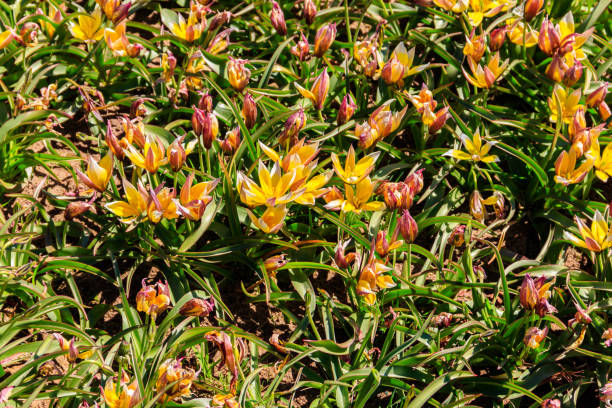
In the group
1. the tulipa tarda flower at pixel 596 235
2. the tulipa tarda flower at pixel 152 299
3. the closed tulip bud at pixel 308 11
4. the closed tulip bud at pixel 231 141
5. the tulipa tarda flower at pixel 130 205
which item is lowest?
the tulipa tarda flower at pixel 596 235

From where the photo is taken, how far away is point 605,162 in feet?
7.70

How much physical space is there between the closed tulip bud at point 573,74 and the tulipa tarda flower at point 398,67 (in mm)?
497

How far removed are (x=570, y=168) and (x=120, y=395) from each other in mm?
1602

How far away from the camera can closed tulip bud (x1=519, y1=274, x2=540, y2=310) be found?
194 centimetres

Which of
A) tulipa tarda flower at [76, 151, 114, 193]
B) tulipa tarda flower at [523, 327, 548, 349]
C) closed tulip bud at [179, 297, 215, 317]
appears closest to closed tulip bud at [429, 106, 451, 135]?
tulipa tarda flower at [523, 327, 548, 349]

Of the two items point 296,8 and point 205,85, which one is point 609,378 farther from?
point 296,8

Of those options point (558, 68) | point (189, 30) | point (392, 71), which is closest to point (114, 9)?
point (189, 30)

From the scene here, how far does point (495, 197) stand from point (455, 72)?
69cm

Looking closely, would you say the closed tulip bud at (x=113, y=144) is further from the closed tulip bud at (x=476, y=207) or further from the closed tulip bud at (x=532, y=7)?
the closed tulip bud at (x=532, y=7)

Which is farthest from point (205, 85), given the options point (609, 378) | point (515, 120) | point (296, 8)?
point (609, 378)

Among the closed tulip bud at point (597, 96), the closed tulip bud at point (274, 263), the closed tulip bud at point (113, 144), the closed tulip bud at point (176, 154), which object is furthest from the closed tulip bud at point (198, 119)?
the closed tulip bud at point (597, 96)

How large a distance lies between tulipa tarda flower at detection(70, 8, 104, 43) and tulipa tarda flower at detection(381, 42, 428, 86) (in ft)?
3.69

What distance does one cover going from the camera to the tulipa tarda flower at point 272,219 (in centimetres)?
203

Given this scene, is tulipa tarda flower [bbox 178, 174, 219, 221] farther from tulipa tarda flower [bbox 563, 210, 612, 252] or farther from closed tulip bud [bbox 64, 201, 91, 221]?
tulipa tarda flower [bbox 563, 210, 612, 252]
